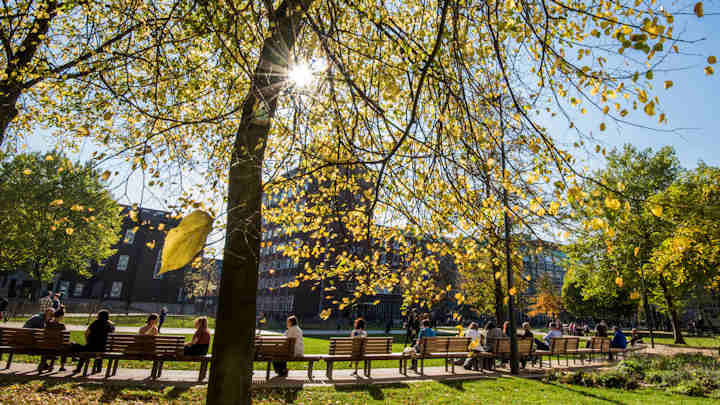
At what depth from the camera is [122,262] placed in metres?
51.0

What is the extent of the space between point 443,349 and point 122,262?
52827mm

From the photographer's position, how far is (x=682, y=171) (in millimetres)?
27859

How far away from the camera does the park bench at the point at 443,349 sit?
1087cm

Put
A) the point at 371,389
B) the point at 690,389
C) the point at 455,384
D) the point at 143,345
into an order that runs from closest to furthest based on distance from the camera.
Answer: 1. the point at 143,345
2. the point at 371,389
3. the point at 690,389
4. the point at 455,384

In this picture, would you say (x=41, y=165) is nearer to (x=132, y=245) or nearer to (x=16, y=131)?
(x=132, y=245)

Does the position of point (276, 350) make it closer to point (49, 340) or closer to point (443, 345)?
point (49, 340)

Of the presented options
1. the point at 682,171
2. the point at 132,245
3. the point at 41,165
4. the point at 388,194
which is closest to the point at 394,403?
the point at 388,194

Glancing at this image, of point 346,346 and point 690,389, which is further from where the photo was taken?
point 346,346

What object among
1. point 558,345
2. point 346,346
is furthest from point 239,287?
point 558,345

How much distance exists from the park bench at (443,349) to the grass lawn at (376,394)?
140 centimetres

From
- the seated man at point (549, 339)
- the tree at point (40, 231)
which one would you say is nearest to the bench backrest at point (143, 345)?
the seated man at point (549, 339)

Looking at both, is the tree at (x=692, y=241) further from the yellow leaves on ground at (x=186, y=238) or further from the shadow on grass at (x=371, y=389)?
the yellow leaves on ground at (x=186, y=238)

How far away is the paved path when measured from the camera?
774 centimetres

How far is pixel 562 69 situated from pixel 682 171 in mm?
32095
